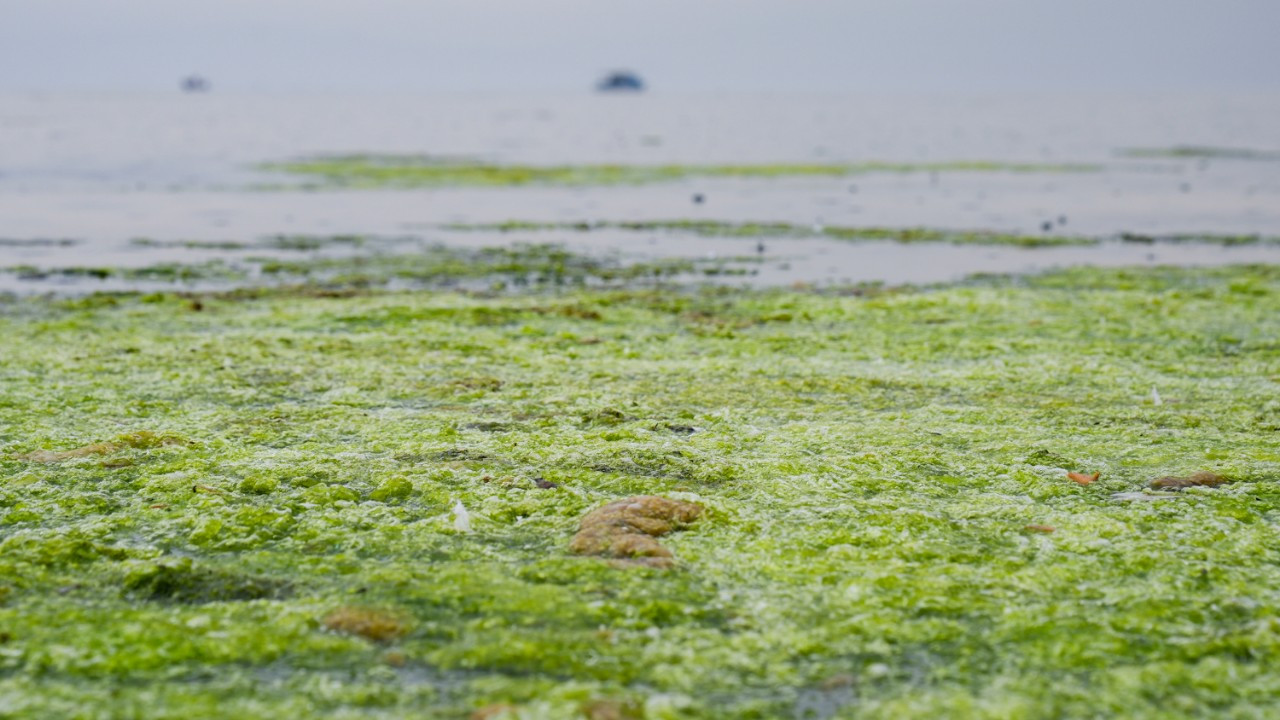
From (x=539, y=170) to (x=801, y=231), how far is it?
26.3 m

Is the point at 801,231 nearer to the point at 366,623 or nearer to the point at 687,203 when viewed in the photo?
the point at 687,203

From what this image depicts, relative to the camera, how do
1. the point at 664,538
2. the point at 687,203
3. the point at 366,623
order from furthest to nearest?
the point at 687,203, the point at 664,538, the point at 366,623

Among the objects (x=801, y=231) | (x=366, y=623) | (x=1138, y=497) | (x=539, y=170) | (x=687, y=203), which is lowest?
(x=366, y=623)

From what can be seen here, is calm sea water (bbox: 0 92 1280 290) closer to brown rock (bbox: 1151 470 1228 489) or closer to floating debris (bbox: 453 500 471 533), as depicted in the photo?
brown rock (bbox: 1151 470 1228 489)

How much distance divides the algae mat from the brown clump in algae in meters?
0.12

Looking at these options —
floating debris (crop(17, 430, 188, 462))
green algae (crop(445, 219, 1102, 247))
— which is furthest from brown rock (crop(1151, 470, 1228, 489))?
green algae (crop(445, 219, 1102, 247))

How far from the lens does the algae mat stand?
460 centimetres

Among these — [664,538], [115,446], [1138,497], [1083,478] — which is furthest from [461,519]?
[1138,497]

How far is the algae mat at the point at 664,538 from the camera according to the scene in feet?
15.1

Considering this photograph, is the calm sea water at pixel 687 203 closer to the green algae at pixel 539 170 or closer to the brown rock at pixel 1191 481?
the green algae at pixel 539 170

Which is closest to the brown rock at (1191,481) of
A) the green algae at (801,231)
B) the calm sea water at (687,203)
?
the calm sea water at (687,203)

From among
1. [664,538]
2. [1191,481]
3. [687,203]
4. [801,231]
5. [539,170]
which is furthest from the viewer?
[539,170]

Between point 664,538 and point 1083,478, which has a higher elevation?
point 1083,478

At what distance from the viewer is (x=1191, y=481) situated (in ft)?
23.3
